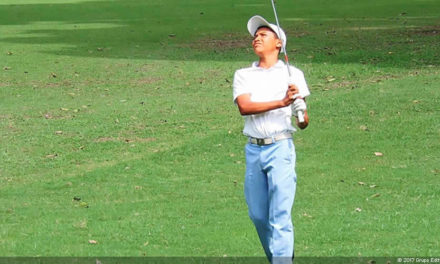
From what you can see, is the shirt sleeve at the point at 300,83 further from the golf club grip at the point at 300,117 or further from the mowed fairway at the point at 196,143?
the mowed fairway at the point at 196,143

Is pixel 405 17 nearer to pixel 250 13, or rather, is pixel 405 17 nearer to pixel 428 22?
pixel 428 22

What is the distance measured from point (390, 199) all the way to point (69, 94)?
32.2 feet

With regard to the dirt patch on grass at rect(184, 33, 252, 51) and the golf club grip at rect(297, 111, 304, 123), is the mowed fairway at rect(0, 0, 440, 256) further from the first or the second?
the golf club grip at rect(297, 111, 304, 123)

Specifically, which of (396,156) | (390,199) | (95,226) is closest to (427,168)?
(396,156)

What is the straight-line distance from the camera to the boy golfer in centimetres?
745

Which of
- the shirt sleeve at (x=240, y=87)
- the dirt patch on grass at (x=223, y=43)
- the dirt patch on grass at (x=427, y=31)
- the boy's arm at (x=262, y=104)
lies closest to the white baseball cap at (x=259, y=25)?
the shirt sleeve at (x=240, y=87)

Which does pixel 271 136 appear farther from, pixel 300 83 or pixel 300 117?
pixel 300 83

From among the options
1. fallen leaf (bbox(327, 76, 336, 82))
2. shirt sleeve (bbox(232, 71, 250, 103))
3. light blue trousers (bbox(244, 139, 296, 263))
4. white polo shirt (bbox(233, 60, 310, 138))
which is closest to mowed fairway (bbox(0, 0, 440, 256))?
fallen leaf (bbox(327, 76, 336, 82))

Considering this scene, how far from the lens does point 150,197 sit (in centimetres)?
1141

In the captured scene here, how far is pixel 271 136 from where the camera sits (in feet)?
24.7

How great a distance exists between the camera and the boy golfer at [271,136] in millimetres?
7449

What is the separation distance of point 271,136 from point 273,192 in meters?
0.41

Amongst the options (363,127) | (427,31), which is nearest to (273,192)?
(363,127)

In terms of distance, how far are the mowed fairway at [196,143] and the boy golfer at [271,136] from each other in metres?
1.49
